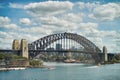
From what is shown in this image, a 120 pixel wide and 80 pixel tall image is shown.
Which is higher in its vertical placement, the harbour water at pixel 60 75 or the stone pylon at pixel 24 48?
the stone pylon at pixel 24 48

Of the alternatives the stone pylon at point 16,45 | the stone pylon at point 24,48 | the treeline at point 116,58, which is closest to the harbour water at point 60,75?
the stone pylon at point 24,48

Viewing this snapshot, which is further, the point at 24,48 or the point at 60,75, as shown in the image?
the point at 24,48

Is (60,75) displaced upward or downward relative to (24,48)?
downward

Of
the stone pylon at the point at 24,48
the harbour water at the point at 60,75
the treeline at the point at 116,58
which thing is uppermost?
the stone pylon at the point at 24,48

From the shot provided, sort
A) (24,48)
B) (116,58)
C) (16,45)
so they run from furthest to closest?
(116,58) → (16,45) → (24,48)

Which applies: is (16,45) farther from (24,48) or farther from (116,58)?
(116,58)

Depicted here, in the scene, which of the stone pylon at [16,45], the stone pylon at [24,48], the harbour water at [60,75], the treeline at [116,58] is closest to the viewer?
the harbour water at [60,75]

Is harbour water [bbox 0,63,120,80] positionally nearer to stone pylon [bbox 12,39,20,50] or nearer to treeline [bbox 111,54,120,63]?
stone pylon [bbox 12,39,20,50]

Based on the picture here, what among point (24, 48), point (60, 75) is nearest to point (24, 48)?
point (24, 48)

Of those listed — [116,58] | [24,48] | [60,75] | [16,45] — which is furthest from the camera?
[116,58]

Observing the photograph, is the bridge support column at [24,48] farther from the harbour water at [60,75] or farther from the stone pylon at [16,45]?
the harbour water at [60,75]

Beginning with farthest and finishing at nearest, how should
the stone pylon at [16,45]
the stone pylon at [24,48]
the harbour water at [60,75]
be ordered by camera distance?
the stone pylon at [16,45] < the stone pylon at [24,48] < the harbour water at [60,75]
